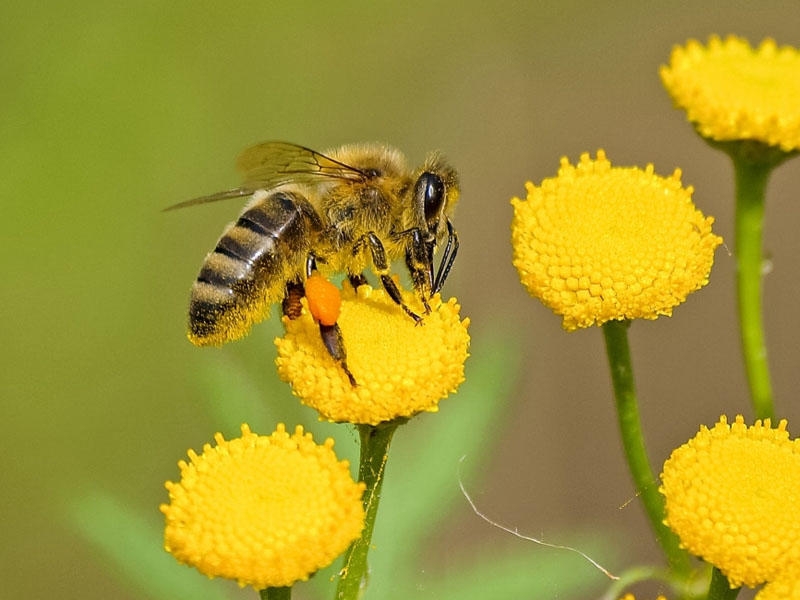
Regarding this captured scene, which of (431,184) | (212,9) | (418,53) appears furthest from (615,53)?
(431,184)

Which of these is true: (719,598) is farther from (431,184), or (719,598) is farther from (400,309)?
(431,184)

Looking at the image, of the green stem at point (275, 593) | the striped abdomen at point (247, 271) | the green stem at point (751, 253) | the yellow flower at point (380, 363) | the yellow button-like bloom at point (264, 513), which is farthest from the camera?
the striped abdomen at point (247, 271)

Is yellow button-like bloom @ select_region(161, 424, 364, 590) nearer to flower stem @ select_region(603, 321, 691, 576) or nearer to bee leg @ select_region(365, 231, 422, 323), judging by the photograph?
bee leg @ select_region(365, 231, 422, 323)

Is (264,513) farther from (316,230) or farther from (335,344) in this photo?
(316,230)

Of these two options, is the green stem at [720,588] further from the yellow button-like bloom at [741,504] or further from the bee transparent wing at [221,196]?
the bee transparent wing at [221,196]

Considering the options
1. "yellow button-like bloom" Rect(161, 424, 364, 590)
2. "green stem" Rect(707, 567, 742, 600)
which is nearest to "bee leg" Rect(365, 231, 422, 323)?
"yellow button-like bloom" Rect(161, 424, 364, 590)

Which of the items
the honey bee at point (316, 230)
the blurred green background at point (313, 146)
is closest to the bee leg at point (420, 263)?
the honey bee at point (316, 230)
